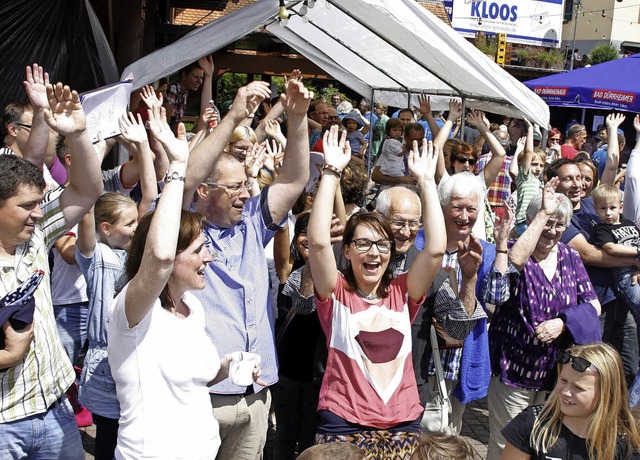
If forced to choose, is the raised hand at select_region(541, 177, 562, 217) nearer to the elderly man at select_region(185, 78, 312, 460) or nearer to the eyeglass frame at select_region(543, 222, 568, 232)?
the eyeglass frame at select_region(543, 222, 568, 232)

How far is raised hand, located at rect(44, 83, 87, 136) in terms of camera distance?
2.72 meters

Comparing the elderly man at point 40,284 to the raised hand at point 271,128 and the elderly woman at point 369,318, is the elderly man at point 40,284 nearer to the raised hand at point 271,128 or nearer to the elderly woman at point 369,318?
the elderly woman at point 369,318

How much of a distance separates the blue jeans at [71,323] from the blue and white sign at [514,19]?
113 ft

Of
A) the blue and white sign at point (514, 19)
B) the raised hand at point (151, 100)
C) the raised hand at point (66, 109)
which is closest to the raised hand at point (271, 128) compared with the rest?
the raised hand at point (151, 100)

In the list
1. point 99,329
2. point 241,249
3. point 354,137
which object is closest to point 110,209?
point 99,329

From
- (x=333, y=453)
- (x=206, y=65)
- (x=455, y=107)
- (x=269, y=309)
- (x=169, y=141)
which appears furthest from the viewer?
(x=455, y=107)

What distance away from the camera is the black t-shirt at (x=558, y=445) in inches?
117

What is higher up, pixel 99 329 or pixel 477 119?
pixel 477 119

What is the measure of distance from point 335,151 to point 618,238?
2568mm

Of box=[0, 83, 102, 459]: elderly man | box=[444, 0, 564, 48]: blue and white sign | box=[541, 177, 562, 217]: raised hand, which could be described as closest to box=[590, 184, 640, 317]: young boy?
box=[541, 177, 562, 217]: raised hand

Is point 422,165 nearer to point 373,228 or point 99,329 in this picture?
point 373,228

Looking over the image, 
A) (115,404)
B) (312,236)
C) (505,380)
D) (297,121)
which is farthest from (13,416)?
(505,380)

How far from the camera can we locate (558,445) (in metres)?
3.00

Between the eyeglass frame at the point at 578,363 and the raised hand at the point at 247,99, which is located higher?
the raised hand at the point at 247,99
